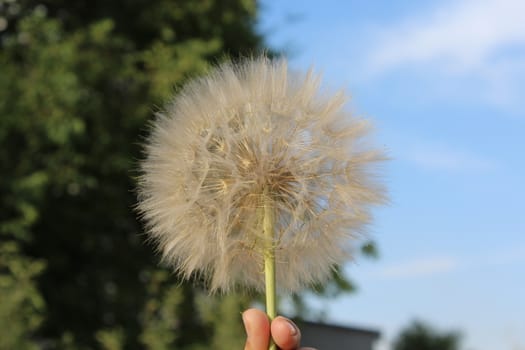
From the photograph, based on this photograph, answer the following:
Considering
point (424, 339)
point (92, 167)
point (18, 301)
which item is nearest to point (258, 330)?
point (18, 301)

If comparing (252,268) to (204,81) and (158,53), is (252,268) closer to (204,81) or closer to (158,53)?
(204,81)

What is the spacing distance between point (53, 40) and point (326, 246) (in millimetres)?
6754

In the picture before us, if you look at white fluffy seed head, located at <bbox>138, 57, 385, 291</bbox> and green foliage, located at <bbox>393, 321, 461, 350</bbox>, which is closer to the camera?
white fluffy seed head, located at <bbox>138, 57, 385, 291</bbox>

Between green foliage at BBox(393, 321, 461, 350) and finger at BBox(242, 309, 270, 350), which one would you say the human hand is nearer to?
finger at BBox(242, 309, 270, 350)

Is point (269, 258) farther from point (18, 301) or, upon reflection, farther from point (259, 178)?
point (18, 301)

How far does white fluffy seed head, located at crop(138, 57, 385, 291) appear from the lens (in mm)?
1772

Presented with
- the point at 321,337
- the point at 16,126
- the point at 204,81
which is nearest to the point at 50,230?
the point at 16,126

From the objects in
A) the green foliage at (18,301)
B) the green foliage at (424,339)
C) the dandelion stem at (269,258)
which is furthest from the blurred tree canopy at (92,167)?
the green foliage at (424,339)

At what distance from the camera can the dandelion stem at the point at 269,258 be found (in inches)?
62.8

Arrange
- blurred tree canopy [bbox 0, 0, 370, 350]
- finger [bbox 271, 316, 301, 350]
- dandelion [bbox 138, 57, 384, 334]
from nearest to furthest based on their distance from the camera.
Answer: finger [bbox 271, 316, 301, 350] → dandelion [bbox 138, 57, 384, 334] → blurred tree canopy [bbox 0, 0, 370, 350]

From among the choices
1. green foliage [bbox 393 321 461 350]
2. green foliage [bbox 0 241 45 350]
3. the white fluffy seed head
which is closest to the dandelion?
the white fluffy seed head

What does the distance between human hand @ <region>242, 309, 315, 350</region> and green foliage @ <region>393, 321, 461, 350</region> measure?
821 inches

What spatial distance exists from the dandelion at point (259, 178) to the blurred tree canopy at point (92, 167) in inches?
202

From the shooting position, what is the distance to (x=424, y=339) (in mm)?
21922
